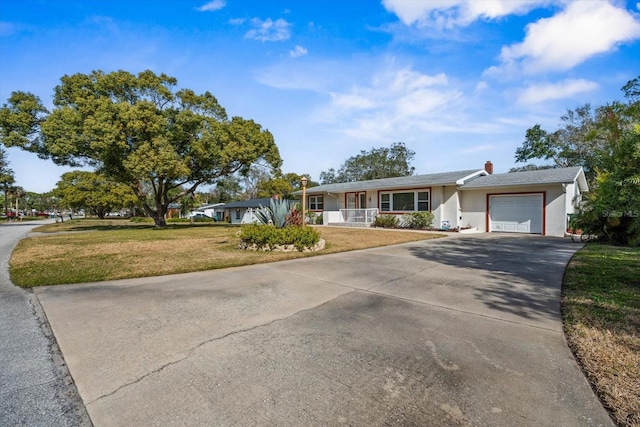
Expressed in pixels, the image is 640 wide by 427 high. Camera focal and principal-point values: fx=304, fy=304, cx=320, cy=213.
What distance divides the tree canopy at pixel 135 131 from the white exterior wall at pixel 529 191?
13.4 meters

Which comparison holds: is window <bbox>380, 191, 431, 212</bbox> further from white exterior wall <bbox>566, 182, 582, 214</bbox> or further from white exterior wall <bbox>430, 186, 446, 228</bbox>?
white exterior wall <bbox>566, 182, 582, 214</bbox>

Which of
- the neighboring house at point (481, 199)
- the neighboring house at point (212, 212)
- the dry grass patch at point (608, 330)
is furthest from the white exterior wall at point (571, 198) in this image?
the neighboring house at point (212, 212)

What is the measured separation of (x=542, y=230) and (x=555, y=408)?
16181mm

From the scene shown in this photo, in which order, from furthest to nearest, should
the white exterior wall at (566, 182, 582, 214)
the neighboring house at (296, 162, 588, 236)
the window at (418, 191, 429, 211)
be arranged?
the window at (418, 191, 429, 211) → the neighboring house at (296, 162, 588, 236) → the white exterior wall at (566, 182, 582, 214)

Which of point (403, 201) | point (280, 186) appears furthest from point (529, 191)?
point (280, 186)

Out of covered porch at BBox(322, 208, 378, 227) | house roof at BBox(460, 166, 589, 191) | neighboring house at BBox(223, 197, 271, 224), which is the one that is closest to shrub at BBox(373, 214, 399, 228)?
Result: covered porch at BBox(322, 208, 378, 227)

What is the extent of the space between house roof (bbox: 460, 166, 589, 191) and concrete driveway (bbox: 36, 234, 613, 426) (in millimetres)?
11601

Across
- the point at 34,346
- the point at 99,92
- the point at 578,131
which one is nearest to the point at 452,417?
the point at 34,346

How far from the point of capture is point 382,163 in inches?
1801

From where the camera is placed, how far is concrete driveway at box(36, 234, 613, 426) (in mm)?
2146

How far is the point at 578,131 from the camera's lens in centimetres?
2764

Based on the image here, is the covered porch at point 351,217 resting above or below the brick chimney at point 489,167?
below

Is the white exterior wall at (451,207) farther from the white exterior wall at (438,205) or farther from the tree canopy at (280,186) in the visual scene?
the tree canopy at (280,186)

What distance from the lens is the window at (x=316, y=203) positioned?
86.5ft
